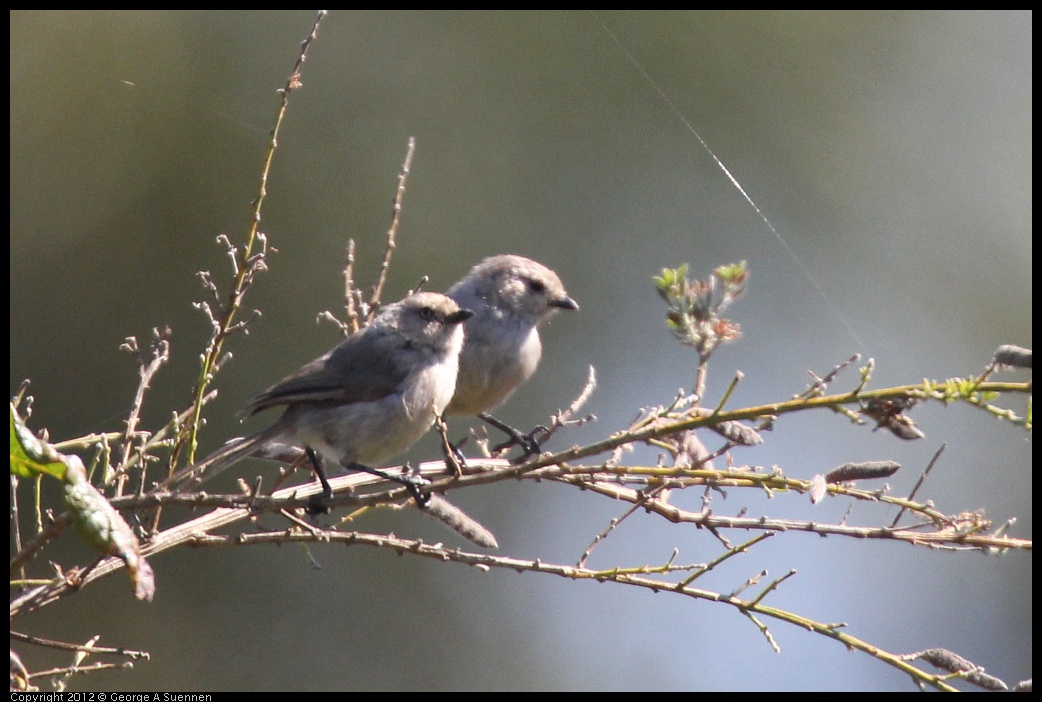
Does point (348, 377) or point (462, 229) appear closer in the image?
point (348, 377)

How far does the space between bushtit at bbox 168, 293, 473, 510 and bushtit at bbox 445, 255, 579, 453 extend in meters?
0.42

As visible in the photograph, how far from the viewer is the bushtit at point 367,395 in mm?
3158

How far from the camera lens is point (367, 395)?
127 inches

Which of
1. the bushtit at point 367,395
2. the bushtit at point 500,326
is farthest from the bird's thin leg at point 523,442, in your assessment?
the bushtit at point 367,395

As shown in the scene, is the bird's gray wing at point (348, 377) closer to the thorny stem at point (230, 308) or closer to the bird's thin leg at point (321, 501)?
the bird's thin leg at point (321, 501)

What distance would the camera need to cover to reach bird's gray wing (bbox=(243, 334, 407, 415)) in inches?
124

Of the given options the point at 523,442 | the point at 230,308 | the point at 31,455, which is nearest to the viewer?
the point at 31,455

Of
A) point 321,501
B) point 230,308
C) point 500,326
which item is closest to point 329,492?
point 321,501

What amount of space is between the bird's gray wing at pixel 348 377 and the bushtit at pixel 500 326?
57cm

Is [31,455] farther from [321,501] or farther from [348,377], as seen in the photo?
[348,377]

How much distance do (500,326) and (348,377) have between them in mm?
920

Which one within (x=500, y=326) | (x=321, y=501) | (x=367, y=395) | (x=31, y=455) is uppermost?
(x=500, y=326)
